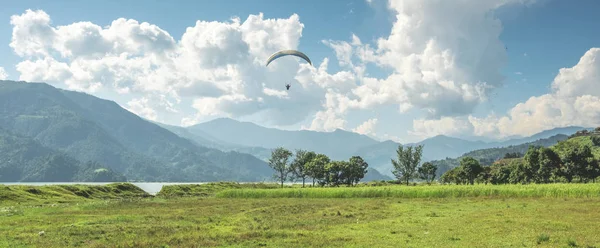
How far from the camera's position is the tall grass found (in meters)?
60.8

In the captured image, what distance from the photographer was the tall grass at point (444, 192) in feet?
199

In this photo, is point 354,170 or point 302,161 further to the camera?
point 302,161

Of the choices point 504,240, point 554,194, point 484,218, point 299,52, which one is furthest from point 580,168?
point 504,240

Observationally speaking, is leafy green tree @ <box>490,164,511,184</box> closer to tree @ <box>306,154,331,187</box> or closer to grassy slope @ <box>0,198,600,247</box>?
tree @ <box>306,154,331,187</box>

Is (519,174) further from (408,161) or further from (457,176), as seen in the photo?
(408,161)

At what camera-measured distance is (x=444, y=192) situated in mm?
72250

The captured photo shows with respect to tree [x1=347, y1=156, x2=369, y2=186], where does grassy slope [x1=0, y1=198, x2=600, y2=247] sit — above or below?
below

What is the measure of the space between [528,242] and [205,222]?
2835 centimetres

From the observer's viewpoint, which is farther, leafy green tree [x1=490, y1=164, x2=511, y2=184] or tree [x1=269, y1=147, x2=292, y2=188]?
tree [x1=269, y1=147, x2=292, y2=188]

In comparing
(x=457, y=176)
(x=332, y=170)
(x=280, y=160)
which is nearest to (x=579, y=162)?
(x=457, y=176)

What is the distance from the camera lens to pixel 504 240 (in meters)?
26.2

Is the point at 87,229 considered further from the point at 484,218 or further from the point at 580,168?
the point at 580,168

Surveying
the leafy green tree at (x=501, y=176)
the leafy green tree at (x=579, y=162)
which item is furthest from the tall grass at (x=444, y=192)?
the leafy green tree at (x=501, y=176)

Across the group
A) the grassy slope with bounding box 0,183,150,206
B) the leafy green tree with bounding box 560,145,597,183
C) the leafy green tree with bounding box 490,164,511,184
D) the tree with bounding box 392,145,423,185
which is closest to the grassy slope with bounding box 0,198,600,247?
the grassy slope with bounding box 0,183,150,206
